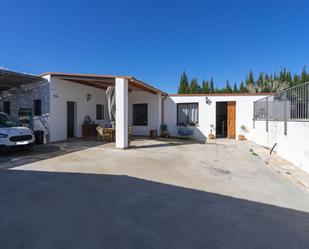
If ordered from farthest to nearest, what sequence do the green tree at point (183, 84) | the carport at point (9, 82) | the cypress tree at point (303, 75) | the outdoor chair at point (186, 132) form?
the green tree at point (183, 84) → the cypress tree at point (303, 75) → the outdoor chair at point (186, 132) → the carport at point (9, 82)

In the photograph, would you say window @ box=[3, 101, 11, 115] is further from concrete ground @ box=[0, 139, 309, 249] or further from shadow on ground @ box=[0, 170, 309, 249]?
shadow on ground @ box=[0, 170, 309, 249]

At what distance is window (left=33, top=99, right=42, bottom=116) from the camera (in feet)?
34.8

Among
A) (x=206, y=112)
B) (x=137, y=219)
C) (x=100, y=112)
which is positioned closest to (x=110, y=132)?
(x=100, y=112)

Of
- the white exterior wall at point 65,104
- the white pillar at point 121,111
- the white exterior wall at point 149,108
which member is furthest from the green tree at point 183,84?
the white pillar at point 121,111

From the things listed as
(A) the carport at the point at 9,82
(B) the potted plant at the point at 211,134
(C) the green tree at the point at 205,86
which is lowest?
(B) the potted plant at the point at 211,134

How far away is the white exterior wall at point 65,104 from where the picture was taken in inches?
408

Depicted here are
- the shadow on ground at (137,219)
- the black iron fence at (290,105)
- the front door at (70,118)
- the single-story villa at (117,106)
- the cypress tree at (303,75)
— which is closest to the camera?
the shadow on ground at (137,219)

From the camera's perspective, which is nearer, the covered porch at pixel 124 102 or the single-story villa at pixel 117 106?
the covered porch at pixel 124 102

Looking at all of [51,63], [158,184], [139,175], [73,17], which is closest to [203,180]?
[158,184]

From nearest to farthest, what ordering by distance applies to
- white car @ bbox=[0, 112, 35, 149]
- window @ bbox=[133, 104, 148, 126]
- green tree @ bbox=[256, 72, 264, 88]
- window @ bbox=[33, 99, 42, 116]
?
white car @ bbox=[0, 112, 35, 149], window @ bbox=[33, 99, 42, 116], window @ bbox=[133, 104, 148, 126], green tree @ bbox=[256, 72, 264, 88]

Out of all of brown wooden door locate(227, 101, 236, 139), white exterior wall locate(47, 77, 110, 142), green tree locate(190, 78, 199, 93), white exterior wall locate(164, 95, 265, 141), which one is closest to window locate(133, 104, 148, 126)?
white exterior wall locate(164, 95, 265, 141)

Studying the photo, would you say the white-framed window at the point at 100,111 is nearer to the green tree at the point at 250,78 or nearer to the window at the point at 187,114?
the window at the point at 187,114

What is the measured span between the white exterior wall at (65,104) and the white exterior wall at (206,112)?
518 centimetres

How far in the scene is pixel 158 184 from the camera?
431 centimetres
